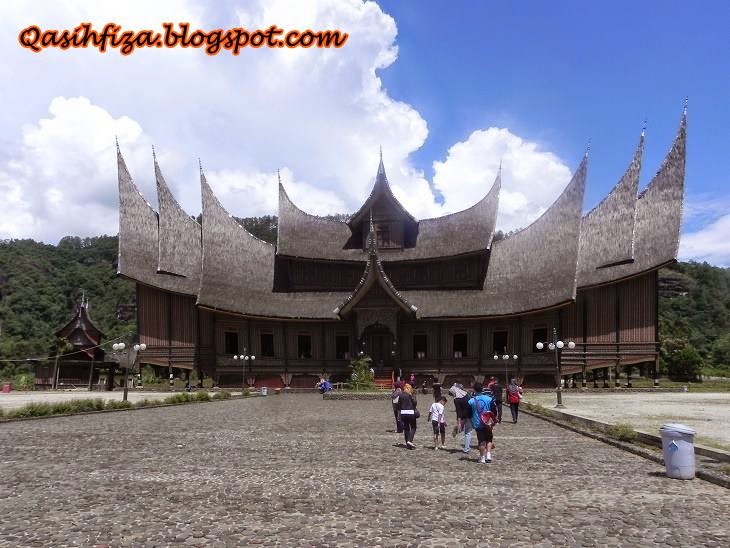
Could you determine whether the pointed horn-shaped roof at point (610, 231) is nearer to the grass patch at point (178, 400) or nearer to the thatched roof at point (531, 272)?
the thatched roof at point (531, 272)

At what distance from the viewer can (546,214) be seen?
36.8 meters

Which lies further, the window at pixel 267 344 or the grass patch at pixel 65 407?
the window at pixel 267 344

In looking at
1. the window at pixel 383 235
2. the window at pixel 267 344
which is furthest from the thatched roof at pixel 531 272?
the window at pixel 267 344

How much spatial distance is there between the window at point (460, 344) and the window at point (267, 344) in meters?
11.2

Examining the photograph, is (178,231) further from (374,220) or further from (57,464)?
(57,464)

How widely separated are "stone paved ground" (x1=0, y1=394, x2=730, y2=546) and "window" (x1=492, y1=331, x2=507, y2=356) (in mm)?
23355

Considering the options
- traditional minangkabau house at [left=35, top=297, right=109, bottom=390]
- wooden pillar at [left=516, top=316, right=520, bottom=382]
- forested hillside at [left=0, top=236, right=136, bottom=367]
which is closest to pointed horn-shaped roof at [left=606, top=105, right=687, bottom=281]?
wooden pillar at [left=516, top=316, right=520, bottom=382]

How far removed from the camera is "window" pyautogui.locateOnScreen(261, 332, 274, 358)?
3638 centimetres

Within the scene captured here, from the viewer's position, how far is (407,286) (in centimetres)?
3828

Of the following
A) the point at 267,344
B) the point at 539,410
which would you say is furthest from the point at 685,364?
the point at 539,410

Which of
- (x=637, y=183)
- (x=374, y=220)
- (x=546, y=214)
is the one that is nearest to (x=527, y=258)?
(x=546, y=214)

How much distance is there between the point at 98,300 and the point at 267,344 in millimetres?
50413

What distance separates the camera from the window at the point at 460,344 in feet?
116

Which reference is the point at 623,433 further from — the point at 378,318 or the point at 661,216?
the point at 661,216
